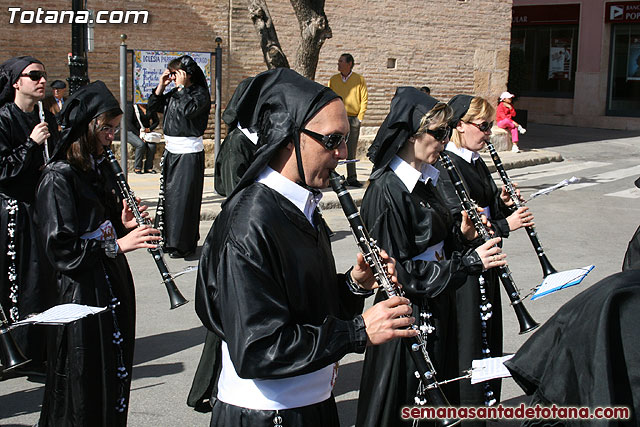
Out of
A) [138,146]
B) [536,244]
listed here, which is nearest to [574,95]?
[138,146]

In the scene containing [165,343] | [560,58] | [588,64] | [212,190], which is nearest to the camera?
[165,343]

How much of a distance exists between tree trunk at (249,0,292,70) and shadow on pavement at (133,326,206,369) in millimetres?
6324

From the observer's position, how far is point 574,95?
28.8 m

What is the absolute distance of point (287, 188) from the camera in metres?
2.71

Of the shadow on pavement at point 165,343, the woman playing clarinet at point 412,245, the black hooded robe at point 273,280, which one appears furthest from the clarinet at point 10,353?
the black hooded robe at point 273,280

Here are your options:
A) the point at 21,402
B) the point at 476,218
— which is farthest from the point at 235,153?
the point at 476,218

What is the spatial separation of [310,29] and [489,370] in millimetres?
9970

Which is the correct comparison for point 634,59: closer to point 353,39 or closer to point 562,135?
point 562,135

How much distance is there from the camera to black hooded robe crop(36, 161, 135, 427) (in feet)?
13.0

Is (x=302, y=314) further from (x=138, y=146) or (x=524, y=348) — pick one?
(x=138, y=146)

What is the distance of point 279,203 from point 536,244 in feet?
11.9

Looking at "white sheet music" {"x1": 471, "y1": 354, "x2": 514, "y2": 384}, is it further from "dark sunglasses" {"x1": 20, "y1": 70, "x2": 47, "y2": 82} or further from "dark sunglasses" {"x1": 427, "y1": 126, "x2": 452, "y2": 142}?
"dark sunglasses" {"x1": 20, "y1": 70, "x2": 47, "y2": 82}
